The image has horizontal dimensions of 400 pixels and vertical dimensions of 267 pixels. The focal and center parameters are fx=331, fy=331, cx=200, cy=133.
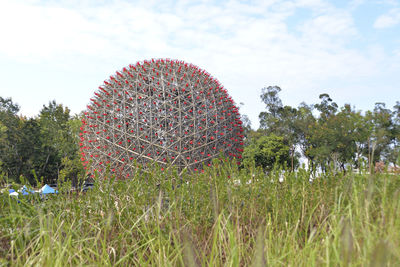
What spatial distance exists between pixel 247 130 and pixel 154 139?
40326mm

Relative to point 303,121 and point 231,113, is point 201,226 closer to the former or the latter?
point 231,113

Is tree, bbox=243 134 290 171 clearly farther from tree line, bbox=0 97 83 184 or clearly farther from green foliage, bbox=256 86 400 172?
tree line, bbox=0 97 83 184

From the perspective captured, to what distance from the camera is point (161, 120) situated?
385 inches

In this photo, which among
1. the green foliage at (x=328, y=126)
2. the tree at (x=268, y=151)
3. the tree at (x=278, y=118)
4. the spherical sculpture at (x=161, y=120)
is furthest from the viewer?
the tree at (x=278, y=118)

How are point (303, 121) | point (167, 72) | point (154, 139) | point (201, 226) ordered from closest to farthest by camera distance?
point (201, 226) → point (154, 139) → point (167, 72) → point (303, 121)

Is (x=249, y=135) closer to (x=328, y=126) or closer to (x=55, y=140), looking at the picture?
(x=328, y=126)

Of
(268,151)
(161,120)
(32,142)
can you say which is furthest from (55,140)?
(161,120)

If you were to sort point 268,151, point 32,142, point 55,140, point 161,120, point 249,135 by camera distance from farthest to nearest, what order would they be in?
point 249,135 < point 32,142 < point 268,151 < point 55,140 < point 161,120

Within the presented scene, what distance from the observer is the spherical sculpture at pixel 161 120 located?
9812 mm

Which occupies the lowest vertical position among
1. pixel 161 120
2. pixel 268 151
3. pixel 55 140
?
pixel 268 151

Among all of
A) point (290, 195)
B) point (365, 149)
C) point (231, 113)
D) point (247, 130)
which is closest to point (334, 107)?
point (247, 130)

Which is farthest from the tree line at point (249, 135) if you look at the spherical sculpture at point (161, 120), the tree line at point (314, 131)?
the spherical sculpture at point (161, 120)

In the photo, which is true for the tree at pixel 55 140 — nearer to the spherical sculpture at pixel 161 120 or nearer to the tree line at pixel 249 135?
the tree line at pixel 249 135

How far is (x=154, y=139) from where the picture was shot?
32.1 feet
